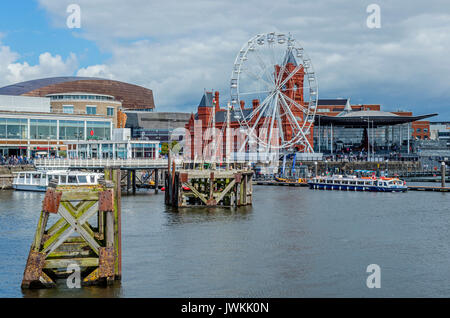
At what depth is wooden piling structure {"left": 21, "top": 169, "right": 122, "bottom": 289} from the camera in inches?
1054

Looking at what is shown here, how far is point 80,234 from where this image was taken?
27.1 meters

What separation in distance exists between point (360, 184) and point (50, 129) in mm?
60579

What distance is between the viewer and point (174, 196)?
226ft

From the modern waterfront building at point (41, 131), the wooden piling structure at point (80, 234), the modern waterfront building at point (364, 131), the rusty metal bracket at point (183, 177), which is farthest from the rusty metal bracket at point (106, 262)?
the modern waterfront building at point (364, 131)

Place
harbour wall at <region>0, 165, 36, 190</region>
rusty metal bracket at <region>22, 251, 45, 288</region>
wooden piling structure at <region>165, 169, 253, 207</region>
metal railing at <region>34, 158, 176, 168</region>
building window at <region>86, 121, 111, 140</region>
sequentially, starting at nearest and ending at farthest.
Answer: rusty metal bracket at <region>22, 251, 45, 288</region> < wooden piling structure at <region>165, 169, 253, 207</region> < metal railing at <region>34, 158, 176, 168</region> < harbour wall at <region>0, 165, 36, 190</region> < building window at <region>86, 121, 111, 140</region>

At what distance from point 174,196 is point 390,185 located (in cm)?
4145

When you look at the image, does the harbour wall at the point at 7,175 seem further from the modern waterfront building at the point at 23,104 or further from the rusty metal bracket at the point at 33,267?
the rusty metal bracket at the point at 33,267

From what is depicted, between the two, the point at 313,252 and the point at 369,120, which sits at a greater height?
the point at 369,120

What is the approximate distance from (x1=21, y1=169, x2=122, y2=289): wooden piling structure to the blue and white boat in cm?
7214

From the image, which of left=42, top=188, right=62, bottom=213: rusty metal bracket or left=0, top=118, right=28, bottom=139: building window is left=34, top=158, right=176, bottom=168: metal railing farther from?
left=42, top=188, right=62, bottom=213: rusty metal bracket

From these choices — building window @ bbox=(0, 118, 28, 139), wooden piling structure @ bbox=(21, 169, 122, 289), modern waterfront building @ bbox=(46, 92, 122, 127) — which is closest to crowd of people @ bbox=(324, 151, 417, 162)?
modern waterfront building @ bbox=(46, 92, 122, 127)

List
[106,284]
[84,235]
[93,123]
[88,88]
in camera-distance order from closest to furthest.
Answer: [84,235]
[106,284]
[93,123]
[88,88]
